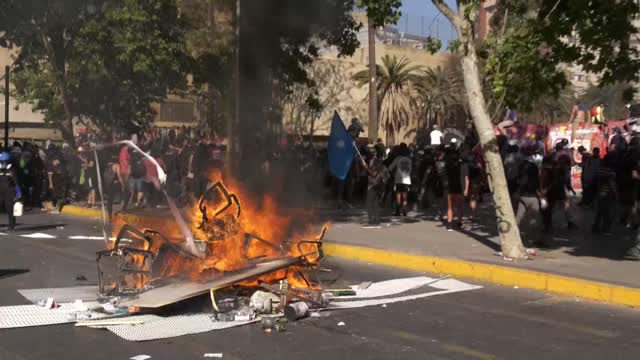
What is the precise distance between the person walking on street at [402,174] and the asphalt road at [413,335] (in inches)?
242

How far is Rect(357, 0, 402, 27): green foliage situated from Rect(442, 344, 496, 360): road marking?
5530mm

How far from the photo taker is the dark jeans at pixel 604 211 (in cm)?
1169

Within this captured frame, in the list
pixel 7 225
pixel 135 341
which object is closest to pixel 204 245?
pixel 135 341

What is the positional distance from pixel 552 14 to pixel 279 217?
467 centimetres

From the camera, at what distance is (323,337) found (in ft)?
Result: 18.6

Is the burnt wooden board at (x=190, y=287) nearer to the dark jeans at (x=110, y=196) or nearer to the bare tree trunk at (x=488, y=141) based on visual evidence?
the bare tree trunk at (x=488, y=141)

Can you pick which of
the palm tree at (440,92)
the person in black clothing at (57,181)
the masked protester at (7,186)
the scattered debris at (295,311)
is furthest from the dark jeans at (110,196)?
the palm tree at (440,92)

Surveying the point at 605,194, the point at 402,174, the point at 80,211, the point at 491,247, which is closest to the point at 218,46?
the point at 491,247

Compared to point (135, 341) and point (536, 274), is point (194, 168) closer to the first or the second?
point (536, 274)

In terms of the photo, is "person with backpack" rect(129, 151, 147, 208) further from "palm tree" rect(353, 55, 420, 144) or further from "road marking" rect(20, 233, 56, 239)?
"palm tree" rect(353, 55, 420, 144)

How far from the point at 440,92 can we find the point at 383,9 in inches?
1047

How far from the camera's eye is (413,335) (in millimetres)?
5785

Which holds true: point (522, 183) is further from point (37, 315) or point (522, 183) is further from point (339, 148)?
point (37, 315)

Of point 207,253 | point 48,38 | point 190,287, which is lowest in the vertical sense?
point 190,287
